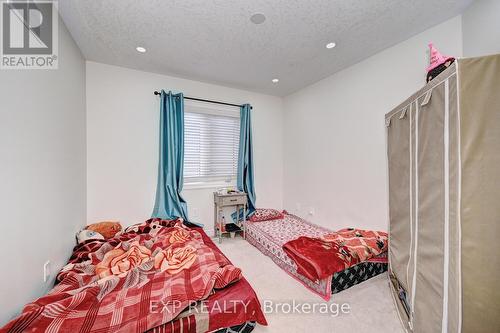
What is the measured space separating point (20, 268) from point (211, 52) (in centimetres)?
255

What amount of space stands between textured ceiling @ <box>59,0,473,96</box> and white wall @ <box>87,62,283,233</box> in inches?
11.1

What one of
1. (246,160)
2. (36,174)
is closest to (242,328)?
(36,174)

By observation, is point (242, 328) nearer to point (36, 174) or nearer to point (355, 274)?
point (355, 274)

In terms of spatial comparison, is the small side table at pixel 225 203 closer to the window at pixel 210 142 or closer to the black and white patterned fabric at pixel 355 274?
the window at pixel 210 142

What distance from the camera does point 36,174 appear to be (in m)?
1.39

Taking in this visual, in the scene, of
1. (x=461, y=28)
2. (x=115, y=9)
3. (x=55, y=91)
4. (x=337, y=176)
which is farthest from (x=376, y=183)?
(x=55, y=91)

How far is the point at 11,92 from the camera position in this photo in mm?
1165

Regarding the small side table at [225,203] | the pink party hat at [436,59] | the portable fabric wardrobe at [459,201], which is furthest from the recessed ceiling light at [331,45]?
the small side table at [225,203]

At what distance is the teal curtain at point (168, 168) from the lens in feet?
9.34

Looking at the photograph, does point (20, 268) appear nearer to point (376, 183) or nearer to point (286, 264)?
point (286, 264)

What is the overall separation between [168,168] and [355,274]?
107 inches

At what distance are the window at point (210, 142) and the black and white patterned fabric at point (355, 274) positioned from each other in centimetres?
229

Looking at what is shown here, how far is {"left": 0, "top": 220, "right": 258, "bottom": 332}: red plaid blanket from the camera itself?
104cm

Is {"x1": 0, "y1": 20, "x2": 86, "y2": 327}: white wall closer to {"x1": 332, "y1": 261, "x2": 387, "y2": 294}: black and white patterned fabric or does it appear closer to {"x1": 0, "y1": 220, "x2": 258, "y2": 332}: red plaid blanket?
{"x1": 0, "y1": 220, "x2": 258, "y2": 332}: red plaid blanket
